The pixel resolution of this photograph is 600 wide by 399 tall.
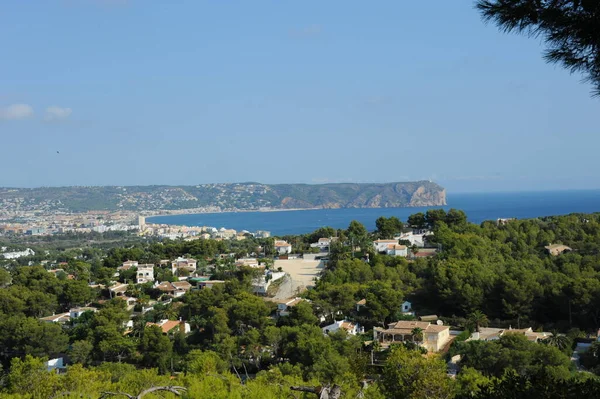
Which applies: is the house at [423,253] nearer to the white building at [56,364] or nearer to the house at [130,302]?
the house at [130,302]

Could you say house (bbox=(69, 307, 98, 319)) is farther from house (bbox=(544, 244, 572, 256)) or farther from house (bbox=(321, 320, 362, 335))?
house (bbox=(544, 244, 572, 256))

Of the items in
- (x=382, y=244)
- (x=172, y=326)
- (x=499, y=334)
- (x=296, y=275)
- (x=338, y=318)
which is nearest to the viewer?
(x=499, y=334)

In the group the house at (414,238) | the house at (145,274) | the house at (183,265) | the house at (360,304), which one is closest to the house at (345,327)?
the house at (360,304)

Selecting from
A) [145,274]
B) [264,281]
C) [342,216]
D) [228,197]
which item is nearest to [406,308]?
[264,281]

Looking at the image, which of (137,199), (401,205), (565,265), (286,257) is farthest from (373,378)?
(137,199)

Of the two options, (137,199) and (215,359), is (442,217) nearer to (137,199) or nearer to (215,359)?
(215,359)

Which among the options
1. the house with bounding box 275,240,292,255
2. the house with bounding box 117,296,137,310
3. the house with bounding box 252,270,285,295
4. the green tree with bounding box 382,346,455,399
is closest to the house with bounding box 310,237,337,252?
the house with bounding box 275,240,292,255

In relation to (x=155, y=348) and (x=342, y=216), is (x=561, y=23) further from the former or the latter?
(x=342, y=216)
